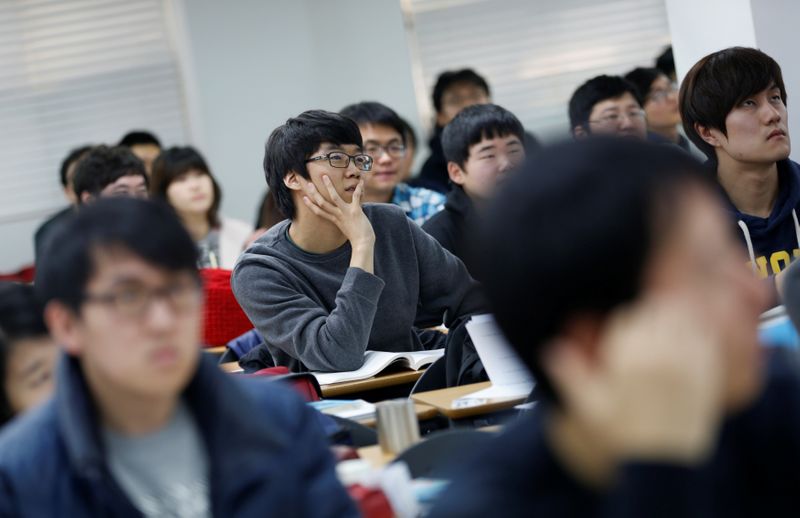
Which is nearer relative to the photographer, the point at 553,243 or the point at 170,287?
the point at 553,243

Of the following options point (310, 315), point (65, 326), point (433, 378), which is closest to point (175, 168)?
point (310, 315)

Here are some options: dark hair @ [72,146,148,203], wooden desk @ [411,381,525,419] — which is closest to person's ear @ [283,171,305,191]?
wooden desk @ [411,381,525,419]

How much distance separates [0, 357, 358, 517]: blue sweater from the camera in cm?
137

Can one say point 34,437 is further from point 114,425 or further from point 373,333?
point 373,333

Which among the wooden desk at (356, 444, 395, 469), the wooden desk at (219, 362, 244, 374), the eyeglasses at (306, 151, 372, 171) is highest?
the eyeglasses at (306, 151, 372, 171)

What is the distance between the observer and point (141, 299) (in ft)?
4.38

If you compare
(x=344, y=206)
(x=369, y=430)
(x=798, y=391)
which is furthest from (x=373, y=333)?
(x=798, y=391)

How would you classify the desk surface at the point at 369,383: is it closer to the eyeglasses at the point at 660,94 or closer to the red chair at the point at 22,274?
the eyeglasses at the point at 660,94

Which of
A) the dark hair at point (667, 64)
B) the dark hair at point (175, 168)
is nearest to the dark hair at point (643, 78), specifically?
the dark hair at point (667, 64)

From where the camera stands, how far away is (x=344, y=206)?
11.0 ft

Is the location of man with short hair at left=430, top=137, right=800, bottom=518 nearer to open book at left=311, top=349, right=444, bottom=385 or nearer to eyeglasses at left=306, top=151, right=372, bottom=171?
open book at left=311, top=349, right=444, bottom=385

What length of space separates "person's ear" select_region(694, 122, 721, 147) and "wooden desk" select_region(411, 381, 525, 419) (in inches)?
47.5

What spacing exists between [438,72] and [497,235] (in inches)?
255

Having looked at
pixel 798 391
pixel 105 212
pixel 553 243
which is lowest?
pixel 798 391
